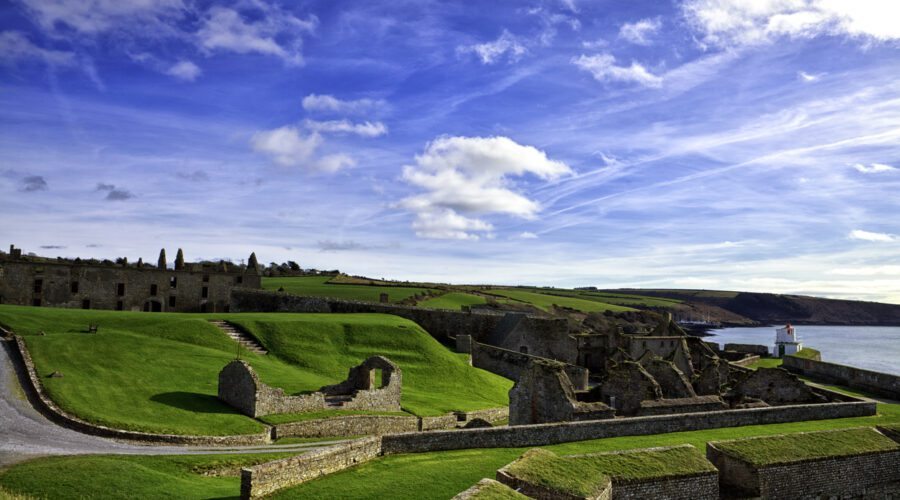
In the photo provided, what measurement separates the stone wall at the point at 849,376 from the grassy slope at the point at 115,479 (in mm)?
37451

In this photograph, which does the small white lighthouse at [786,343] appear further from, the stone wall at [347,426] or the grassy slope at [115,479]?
the grassy slope at [115,479]

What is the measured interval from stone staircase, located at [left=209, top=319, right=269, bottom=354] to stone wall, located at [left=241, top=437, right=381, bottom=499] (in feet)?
76.3

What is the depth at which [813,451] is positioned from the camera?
18.9 meters

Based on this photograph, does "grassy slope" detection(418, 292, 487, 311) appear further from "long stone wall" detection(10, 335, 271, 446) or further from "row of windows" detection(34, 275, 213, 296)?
"long stone wall" detection(10, 335, 271, 446)

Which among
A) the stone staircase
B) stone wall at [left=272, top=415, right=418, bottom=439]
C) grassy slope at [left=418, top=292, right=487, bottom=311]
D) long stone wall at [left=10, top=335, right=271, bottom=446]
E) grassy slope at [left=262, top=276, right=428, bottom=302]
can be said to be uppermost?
grassy slope at [left=262, top=276, right=428, bottom=302]

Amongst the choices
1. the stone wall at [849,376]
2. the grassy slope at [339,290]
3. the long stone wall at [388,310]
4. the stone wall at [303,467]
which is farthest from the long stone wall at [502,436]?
the grassy slope at [339,290]

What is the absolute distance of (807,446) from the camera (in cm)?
1916

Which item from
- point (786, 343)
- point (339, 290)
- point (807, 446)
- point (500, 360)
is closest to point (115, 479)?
point (807, 446)

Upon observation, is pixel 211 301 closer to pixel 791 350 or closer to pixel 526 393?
pixel 526 393

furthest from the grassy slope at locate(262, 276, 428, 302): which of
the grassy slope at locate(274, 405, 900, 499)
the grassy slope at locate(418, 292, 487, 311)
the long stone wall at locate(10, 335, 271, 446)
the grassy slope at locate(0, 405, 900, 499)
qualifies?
the grassy slope at locate(0, 405, 900, 499)

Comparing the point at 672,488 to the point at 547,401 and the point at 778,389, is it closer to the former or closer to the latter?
the point at 547,401

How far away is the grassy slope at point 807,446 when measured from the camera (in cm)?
1784

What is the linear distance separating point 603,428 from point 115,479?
15525 millimetres

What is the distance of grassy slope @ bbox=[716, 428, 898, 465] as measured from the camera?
17.8m
